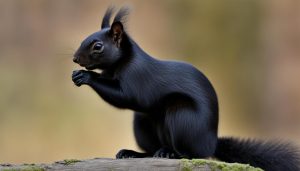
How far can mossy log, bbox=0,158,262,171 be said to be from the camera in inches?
129

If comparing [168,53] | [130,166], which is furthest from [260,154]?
[168,53]

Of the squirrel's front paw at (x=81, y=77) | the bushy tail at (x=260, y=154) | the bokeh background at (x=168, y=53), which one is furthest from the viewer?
the bokeh background at (x=168, y=53)

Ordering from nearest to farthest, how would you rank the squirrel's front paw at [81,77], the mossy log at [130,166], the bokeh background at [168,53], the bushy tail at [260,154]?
the mossy log at [130,166] → the squirrel's front paw at [81,77] → the bushy tail at [260,154] → the bokeh background at [168,53]

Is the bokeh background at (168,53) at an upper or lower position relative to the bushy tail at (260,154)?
upper

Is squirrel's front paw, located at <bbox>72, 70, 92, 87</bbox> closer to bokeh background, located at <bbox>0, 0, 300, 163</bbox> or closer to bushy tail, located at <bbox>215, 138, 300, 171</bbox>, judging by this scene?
bushy tail, located at <bbox>215, 138, 300, 171</bbox>

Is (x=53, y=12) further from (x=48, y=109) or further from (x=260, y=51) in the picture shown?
(x=260, y=51)

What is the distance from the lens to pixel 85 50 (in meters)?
3.75

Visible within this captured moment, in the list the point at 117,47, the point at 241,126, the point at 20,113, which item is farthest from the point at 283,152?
the point at 20,113

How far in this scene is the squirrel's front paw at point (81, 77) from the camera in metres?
3.75

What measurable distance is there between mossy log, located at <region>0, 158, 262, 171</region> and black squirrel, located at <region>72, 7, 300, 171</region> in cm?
43

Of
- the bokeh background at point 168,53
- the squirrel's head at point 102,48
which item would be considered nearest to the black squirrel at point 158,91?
the squirrel's head at point 102,48

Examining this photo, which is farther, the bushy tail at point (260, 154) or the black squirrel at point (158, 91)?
the bushy tail at point (260, 154)

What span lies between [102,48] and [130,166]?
0.72m

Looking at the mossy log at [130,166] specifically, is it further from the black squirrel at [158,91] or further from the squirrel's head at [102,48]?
the squirrel's head at [102,48]
